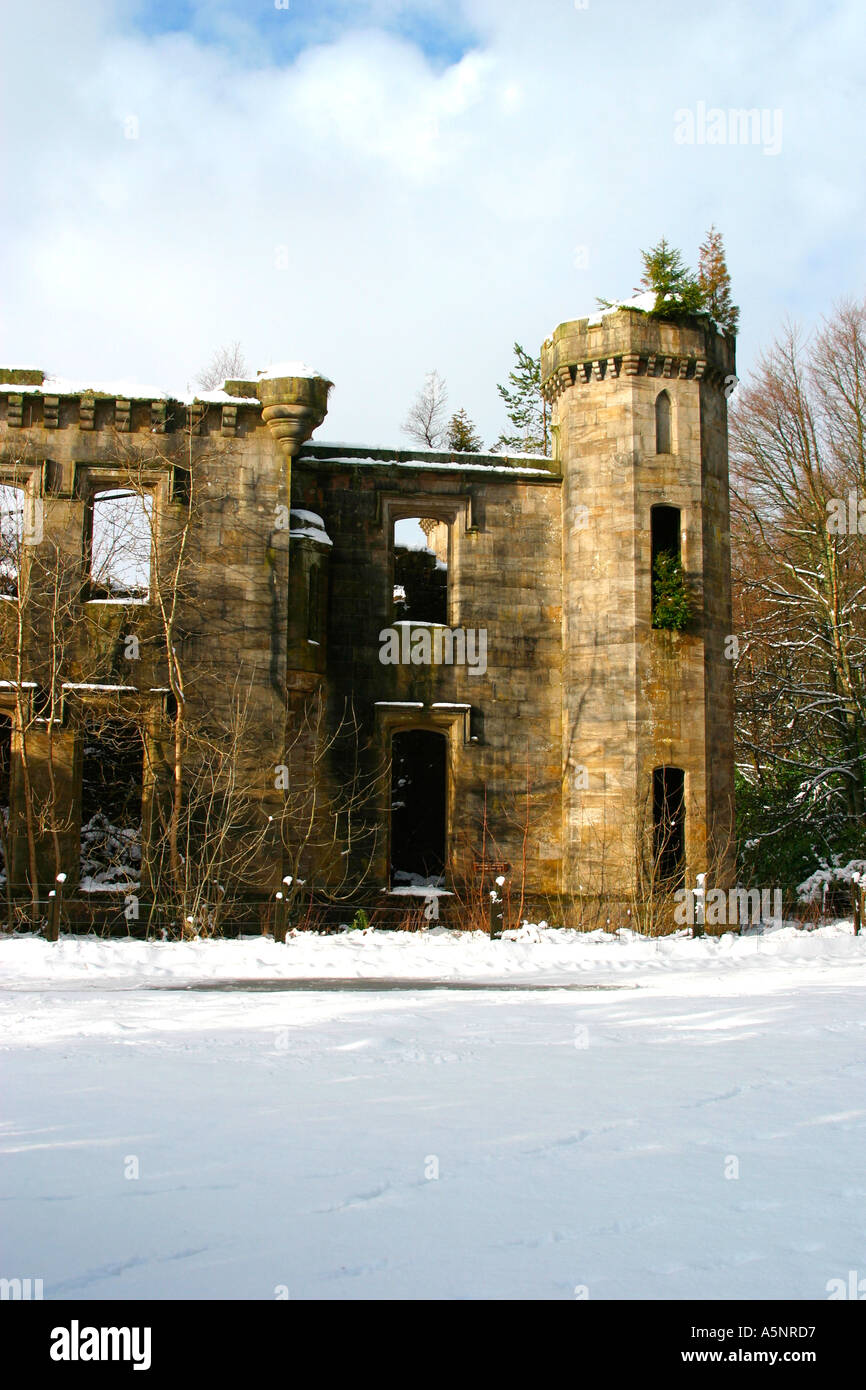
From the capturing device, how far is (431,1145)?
6.21m

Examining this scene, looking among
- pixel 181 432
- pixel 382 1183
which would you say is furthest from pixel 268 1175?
pixel 181 432

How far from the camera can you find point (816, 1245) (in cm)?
486

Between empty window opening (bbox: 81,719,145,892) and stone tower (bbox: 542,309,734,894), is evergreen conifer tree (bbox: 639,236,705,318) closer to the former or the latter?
stone tower (bbox: 542,309,734,894)

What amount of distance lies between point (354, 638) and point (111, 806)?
17.5 feet

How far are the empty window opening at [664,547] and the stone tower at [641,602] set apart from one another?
0.03 m

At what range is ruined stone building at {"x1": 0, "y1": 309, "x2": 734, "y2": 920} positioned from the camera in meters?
20.0

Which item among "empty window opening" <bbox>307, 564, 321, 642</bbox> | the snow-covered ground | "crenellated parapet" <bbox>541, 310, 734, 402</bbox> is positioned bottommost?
the snow-covered ground

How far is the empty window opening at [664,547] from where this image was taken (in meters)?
21.9

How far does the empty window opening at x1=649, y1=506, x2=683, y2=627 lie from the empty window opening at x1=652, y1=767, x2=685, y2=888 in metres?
2.65

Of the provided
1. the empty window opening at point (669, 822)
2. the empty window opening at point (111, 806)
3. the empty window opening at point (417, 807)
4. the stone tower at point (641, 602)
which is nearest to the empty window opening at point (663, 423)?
the stone tower at point (641, 602)

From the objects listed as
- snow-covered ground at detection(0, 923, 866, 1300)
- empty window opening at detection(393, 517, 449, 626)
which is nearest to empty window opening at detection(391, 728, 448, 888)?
empty window opening at detection(393, 517, 449, 626)

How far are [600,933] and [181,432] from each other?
10559 millimetres

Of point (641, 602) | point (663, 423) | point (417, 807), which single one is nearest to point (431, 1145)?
point (641, 602)
